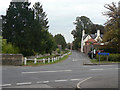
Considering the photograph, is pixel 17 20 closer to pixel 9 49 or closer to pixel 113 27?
pixel 9 49

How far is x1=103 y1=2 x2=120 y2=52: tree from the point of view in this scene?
37.1 meters

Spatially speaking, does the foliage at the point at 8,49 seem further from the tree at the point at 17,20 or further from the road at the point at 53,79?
the road at the point at 53,79

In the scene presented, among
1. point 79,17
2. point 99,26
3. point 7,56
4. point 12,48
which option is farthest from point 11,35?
point 79,17

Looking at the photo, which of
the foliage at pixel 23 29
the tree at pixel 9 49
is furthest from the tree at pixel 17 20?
the tree at pixel 9 49

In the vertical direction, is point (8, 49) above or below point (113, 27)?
below

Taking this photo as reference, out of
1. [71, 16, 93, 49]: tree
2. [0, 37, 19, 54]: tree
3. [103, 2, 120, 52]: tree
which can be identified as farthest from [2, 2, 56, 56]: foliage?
[71, 16, 93, 49]: tree

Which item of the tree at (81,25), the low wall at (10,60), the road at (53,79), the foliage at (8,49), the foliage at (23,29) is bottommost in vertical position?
the road at (53,79)

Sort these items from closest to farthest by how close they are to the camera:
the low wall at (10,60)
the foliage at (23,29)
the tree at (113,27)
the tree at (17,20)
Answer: the low wall at (10,60) < the foliage at (23,29) < the tree at (17,20) < the tree at (113,27)

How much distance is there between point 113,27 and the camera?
38.3 m

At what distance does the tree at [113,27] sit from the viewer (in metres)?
37.1

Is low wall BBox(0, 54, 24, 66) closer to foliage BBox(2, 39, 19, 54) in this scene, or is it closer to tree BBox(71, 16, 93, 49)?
foliage BBox(2, 39, 19, 54)

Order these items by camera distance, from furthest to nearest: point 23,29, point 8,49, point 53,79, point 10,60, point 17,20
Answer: point 17,20, point 23,29, point 8,49, point 10,60, point 53,79

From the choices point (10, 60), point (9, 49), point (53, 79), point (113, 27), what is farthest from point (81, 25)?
point (53, 79)

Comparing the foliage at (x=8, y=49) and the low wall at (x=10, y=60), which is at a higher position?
the foliage at (x=8, y=49)
